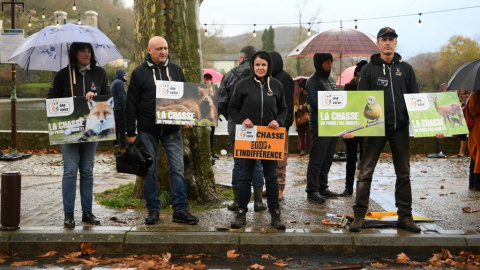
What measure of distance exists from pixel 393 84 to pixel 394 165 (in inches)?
36.3

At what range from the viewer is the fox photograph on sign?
262 inches

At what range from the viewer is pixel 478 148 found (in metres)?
9.25

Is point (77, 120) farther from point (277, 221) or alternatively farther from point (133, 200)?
point (277, 221)

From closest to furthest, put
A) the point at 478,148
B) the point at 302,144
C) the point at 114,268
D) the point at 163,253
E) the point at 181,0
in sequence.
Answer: the point at 114,268 → the point at 163,253 → the point at 181,0 → the point at 478,148 → the point at 302,144

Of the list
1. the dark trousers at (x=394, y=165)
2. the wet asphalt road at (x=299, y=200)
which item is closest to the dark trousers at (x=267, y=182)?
the wet asphalt road at (x=299, y=200)

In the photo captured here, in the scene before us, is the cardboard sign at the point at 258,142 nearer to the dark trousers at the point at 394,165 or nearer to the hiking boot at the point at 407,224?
the dark trousers at the point at 394,165

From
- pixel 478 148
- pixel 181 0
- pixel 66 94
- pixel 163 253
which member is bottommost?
pixel 163 253

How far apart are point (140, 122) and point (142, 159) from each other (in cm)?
45

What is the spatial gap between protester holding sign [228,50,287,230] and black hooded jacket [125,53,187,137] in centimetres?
79

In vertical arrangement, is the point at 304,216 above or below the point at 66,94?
below

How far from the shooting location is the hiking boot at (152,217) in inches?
267

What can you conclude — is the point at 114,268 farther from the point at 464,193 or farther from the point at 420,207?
Answer: the point at 464,193

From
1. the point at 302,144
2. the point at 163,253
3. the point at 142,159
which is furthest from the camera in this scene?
the point at 302,144

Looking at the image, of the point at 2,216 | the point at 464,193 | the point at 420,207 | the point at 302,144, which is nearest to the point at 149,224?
the point at 2,216
